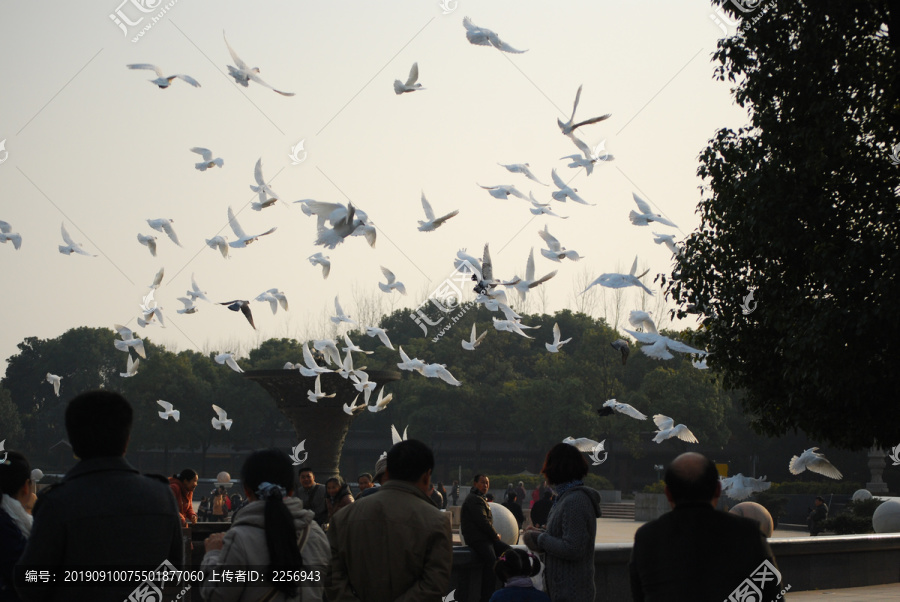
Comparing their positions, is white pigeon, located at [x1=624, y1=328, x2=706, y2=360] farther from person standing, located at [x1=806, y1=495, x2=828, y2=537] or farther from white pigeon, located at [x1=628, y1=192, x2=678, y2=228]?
person standing, located at [x1=806, y1=495, x2=828, y2=537]

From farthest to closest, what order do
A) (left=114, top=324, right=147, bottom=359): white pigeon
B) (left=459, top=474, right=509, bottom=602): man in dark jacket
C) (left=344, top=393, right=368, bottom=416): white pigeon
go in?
(left=344, top=393, right=368, bottom=416): white pigeon → (left=114, top=324, right=147, bottom=359): white pigeon → (left=459, top=474, right=509, bottom=602): man in dark jacket

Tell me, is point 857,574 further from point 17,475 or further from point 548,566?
point 17,475

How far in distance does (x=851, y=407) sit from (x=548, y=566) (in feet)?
23.2

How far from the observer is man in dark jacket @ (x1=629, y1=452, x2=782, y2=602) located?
9.99 feet

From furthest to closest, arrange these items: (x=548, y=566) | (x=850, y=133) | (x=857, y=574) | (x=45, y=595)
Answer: (x=857, y=574)
(x=850, y=133)
(x=548, y=566)
(x=45, y=595)

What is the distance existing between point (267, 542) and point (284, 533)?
67 millimetres

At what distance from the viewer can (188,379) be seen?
190 feet

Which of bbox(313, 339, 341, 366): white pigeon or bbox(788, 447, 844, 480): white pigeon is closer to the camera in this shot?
bbox(788, 447, 844, 480): white pigeon

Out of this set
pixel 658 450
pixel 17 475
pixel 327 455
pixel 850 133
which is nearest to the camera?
pixel 17 475

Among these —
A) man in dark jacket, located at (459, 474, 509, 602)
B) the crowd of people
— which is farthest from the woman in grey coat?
man in dark jacket, located at (459, 474, 509, 602)

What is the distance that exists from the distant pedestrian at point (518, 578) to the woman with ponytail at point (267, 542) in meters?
1.40

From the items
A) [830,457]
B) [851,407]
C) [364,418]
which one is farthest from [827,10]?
[364,418]

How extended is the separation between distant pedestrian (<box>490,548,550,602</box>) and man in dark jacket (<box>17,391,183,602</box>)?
6.60 ft

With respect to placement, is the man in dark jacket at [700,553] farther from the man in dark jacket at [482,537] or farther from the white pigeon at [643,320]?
the white pigeon at [643,320]
